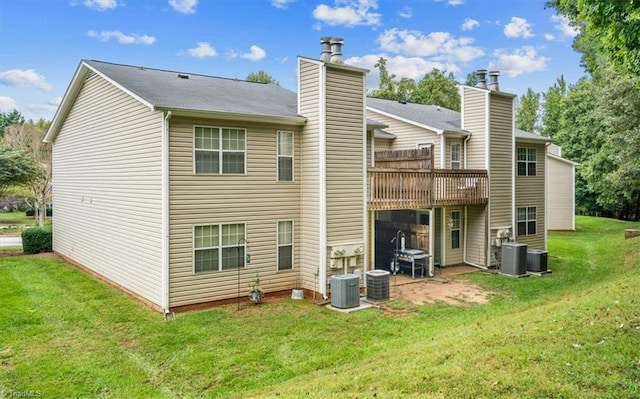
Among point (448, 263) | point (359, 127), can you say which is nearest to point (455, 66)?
point (448, 263)

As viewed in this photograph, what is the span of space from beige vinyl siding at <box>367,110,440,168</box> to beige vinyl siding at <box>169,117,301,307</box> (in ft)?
19.7

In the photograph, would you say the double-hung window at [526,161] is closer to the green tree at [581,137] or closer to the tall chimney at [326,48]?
the tall chimney at [326,48]

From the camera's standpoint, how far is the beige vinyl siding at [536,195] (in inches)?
682

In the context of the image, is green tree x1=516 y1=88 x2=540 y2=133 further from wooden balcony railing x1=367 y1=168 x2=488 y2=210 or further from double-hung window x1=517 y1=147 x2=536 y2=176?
wooden balcony railing x1=367 y1=168 x2=488 y2=210

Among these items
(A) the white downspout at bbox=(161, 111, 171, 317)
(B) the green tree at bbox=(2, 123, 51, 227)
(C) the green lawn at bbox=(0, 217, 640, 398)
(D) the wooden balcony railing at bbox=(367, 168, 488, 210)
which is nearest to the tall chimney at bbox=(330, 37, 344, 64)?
(D) the wooden balcony railing at bbox=(367, 168, 488, 210)

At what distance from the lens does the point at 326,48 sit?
1172 centimetres

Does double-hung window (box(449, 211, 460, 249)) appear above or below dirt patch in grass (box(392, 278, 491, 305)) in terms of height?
above

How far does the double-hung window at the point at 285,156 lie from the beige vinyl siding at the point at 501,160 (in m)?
7.74

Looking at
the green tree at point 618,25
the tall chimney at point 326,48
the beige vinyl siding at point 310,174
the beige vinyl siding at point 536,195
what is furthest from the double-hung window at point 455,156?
the green tree at point 618,25

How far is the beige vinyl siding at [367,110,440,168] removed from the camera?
15750 mm

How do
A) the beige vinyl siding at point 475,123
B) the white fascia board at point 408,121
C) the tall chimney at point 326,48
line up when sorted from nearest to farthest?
the tall chimney at point 326,48 < the white fascia board at point 408,121 < the beige vinyl siding at point 475,123

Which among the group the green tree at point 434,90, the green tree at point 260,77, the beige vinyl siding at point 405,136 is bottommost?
the beige vinyl siding at point 405,136

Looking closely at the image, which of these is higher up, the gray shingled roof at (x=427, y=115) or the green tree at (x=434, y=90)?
the green tree at (x=434, y=90)

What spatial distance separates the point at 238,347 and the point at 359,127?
646 centimetres
